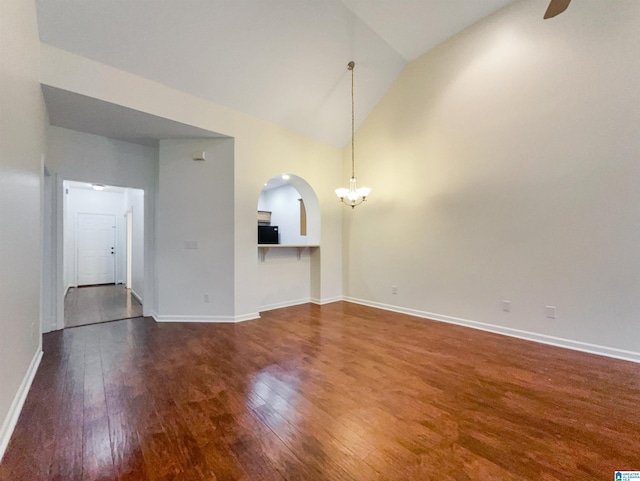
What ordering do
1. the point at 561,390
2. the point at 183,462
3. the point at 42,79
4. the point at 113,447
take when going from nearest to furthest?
the point at 183,462, the point at 113,447, the point at 561,390, the point at 42,79

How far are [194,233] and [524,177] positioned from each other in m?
4.78

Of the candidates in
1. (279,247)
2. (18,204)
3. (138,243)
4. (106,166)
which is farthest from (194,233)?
(138,243)

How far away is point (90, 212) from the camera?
7926 mm

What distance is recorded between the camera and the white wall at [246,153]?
117 inches

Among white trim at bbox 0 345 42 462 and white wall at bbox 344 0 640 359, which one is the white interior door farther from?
white wall at bbox 344 0 640 359

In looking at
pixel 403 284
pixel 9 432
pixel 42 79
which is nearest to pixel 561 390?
pixel 403 284

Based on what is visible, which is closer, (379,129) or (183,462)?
(183,462)

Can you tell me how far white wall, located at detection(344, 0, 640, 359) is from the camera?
9.66 ft

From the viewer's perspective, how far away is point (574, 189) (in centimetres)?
319

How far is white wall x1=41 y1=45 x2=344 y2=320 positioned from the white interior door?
195 inches

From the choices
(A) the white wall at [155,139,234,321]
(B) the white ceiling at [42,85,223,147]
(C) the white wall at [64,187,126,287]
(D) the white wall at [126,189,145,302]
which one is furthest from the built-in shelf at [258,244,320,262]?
(C) the white wall at [64,187,126,287]

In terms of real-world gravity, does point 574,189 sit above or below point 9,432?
above

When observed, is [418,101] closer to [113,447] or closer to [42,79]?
[42,79]

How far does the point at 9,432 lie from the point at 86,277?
7765 millimetres
